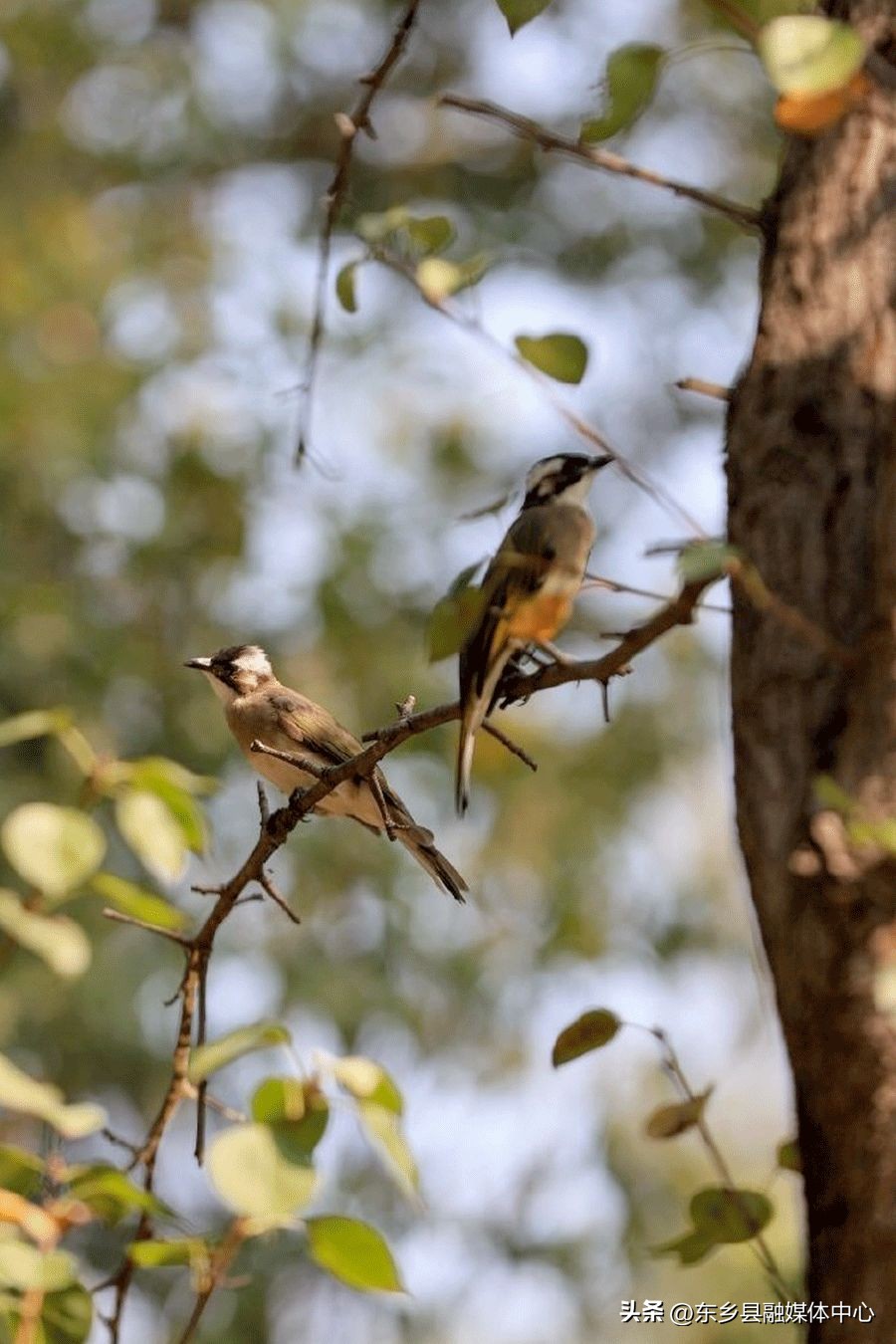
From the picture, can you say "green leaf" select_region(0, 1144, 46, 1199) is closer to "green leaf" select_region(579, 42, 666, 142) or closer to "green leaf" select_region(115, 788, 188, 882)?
"green leaf" select_region(115, 788, 188, 882)

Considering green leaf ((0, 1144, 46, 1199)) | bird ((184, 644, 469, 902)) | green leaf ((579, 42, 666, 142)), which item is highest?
bird ((184, 644, 469, 902))

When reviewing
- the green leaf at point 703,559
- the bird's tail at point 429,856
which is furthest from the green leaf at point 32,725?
the bird's tail at point 429,856

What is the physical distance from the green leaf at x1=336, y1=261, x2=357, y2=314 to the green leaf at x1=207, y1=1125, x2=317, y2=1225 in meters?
1.42

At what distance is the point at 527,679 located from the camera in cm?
287

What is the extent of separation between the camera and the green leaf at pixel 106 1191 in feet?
5.50

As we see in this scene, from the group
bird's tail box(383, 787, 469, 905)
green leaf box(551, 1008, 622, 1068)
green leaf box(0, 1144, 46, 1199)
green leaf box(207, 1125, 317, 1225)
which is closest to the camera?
green leaf box(207, 1125, 317, 1225)

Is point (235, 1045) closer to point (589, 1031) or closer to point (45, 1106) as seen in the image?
point (45, 1106)

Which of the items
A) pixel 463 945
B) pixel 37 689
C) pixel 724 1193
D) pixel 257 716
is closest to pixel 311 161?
pixel 37 689

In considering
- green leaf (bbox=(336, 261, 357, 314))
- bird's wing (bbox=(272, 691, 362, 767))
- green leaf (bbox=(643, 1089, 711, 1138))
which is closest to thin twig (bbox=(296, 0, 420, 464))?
green leaf (bbox=(336, 261, 357, 314))

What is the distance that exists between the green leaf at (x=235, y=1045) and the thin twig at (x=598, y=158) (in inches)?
45.4

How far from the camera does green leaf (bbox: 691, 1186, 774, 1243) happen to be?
2.20 metres

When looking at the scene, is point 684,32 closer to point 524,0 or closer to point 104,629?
point 104,629

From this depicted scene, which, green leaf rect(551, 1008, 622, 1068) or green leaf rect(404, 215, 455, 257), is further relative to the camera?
green leaf rect(404, 215, 455, 257)

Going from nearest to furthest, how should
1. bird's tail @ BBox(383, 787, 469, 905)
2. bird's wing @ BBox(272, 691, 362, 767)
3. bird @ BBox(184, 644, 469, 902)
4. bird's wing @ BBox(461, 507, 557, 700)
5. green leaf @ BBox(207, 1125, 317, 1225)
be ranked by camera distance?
green leaf @ BBox(207, 1125, 317, 1225) → bird's wing @ BBox(461, 507, 557, 700) → bird's tail @ BBox(383, 787, 469, 905) → bird @ BBox(184, 644, 469, 902) → bird's wing @ BBox(272, 691, 362, 767)
